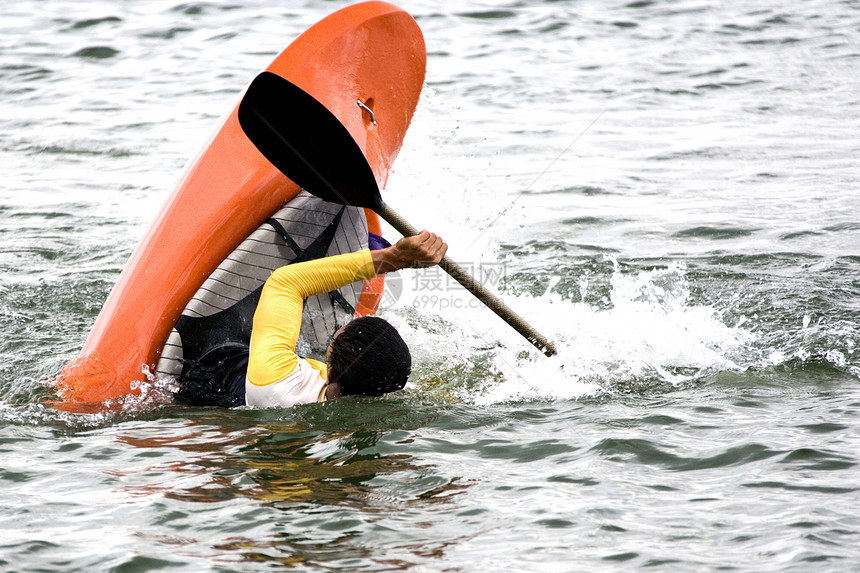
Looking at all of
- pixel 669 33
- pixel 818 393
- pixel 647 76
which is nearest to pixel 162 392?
pixel 818 393

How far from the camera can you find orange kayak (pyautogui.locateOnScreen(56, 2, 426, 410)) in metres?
3.64

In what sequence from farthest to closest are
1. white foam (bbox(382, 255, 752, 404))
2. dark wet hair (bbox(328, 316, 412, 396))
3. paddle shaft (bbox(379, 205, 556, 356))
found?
white foam (bbox(382, 255, 752, 404)), paddle shaft (bbox(379, 205, 556, 356)), dark wet hair (bbox(328, 316, 412, 396))

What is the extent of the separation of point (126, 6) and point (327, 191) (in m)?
9.44

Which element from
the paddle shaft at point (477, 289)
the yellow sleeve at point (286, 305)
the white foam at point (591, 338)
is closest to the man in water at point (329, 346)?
the yellow sleeve at point (286, 305)

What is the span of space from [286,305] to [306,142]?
0.76 m

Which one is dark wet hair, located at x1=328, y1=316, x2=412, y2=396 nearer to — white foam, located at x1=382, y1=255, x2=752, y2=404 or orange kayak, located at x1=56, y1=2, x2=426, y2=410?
white foam, located at x1=382, y1=255, x2=752, y2=404

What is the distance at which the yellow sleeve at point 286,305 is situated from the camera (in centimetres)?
328

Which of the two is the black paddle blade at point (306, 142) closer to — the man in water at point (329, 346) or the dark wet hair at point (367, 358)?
the man in water at point (329, 346)

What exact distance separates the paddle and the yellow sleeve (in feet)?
1.00

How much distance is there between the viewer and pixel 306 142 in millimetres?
3682

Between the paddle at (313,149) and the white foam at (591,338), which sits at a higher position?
the paddle at (313,149)

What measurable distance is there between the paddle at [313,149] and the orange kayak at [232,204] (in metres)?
0.41

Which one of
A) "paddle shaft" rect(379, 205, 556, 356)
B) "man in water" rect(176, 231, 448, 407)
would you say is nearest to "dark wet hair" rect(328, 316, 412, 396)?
"man in water" rect(176, 231, 448, 407)

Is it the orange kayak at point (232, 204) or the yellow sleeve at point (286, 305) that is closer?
the yellow sleeve at point (286, 305)
